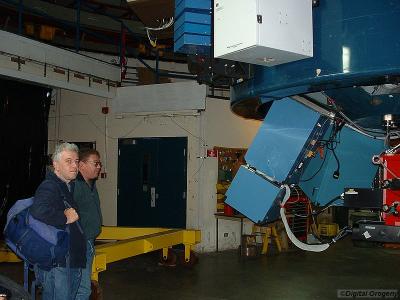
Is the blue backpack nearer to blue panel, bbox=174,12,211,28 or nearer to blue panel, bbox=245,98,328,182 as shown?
blue panel, bbox=245,98,328,182

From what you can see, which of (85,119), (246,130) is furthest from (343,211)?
(85,119)

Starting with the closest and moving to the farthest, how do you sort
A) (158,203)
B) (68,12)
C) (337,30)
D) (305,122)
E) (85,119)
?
(337,30)
(305,122)
(158,203)
(85,119)
(68,12)

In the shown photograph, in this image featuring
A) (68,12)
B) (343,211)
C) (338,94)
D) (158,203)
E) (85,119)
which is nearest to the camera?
(338,94)

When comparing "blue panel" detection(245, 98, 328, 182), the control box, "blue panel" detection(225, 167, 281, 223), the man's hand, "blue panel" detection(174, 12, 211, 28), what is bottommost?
the man's hand

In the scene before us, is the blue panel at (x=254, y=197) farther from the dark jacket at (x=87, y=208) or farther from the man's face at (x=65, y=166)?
the dark jacket at (x=87, y=208)

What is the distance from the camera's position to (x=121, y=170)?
8.60m

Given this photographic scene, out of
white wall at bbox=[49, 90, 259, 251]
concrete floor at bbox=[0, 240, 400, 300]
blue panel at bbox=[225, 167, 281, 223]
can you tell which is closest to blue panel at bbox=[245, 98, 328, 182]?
blue panel at bbox=[225, 167, 281, 223]

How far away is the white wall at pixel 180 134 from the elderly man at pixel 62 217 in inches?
191

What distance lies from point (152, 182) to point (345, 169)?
536 centimetres

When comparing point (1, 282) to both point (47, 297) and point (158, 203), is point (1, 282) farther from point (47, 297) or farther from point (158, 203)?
point (158, 203)

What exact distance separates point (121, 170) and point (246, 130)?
278 cm

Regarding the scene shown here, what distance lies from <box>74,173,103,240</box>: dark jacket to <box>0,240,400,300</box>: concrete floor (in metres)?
1.79

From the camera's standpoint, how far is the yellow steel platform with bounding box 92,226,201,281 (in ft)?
14.3

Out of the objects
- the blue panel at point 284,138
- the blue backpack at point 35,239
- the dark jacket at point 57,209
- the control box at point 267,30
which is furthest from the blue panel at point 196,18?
the blue backpack at point 35,239
